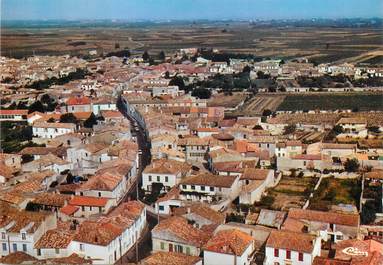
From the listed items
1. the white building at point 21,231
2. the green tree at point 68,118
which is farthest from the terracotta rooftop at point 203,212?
the green tree at point 68,118

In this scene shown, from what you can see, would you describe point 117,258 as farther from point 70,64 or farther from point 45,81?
point 70,64

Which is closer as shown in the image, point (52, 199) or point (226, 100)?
point (52, 199)

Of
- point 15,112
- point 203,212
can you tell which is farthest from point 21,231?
point 15,112

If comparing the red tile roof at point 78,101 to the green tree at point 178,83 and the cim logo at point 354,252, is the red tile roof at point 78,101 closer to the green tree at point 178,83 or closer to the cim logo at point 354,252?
the green tree at point 178,83

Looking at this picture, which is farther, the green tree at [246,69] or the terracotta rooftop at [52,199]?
the green tree at [246,69]

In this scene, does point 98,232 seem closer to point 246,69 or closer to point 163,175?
point 163,175

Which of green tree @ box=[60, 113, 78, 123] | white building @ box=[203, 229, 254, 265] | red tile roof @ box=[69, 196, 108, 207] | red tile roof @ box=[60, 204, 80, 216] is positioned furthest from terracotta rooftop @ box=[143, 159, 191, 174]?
green tree @ box=[60, 113, 78, 123]

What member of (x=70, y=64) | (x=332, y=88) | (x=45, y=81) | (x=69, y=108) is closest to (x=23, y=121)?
(x=69, y=108)
